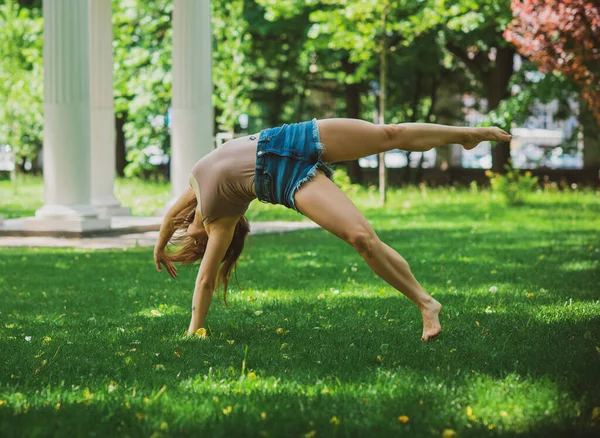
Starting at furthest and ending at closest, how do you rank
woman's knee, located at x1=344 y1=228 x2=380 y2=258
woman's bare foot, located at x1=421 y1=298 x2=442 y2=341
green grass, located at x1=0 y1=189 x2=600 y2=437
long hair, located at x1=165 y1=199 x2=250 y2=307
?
long hair, located at x1=165 y1=199 x2=250 y2=307, woman's bare foot, located at x1=421 y1=298 x2=442 y2=341, woman's knee, located at x1=344 y1=228 x2=380 y2=258, green grass, located at x1=0 y1=189 x2=600 y2=437

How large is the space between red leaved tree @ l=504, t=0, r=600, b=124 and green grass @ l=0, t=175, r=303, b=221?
5212mm

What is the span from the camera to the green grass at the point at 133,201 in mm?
18297

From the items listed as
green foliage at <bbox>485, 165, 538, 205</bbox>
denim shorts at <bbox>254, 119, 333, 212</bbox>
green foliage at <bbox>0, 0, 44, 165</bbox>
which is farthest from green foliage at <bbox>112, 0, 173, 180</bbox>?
denim shorts at <bbox>254, 119, 333, 212</bbox>

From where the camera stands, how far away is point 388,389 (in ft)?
14.8

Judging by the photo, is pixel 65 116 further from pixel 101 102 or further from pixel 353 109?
pixel 353 109

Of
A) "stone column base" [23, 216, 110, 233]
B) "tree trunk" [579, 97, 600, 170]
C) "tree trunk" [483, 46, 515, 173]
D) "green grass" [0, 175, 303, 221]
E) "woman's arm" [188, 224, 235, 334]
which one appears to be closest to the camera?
"woman's arm" [188, 224, 235, 334]

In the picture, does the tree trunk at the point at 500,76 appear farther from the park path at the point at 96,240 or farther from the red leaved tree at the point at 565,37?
the park path at the point at 96,240

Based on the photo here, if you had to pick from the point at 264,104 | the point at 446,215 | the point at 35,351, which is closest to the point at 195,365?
the point at 35,351

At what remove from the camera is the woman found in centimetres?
530

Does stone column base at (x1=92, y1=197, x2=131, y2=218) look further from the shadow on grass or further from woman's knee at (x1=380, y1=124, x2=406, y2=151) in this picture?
woman's knee at (x1=380, y1=124, x2=406, y2=151)

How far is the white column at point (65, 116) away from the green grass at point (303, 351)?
112 inches

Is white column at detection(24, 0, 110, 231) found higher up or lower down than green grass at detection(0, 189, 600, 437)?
higher up

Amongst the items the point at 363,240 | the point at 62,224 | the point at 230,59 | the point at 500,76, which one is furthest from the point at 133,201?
the point at 363,240

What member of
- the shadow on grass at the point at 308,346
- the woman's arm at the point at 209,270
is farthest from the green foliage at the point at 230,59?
the woman's arm at the point at 209,270
